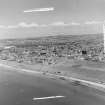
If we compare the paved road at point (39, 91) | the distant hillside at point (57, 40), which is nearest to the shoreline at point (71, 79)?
the paved road at point (39, 91)

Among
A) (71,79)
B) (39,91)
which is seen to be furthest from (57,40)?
(39,91)

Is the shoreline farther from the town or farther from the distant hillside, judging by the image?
the distant hillside

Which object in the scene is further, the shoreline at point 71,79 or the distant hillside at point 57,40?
the distant hillside at point 57,40

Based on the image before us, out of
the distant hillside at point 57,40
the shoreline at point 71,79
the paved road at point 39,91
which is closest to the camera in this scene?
the paved road at point 39,91

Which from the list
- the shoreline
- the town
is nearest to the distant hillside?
the town

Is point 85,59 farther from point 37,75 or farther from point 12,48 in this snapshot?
point 12,48

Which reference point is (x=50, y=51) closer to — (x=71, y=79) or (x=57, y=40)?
(x=57, y=40)

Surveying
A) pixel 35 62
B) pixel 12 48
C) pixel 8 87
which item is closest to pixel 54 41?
pixel 35 62

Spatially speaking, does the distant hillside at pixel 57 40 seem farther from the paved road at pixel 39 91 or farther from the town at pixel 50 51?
the paved road at pixel 39 91
